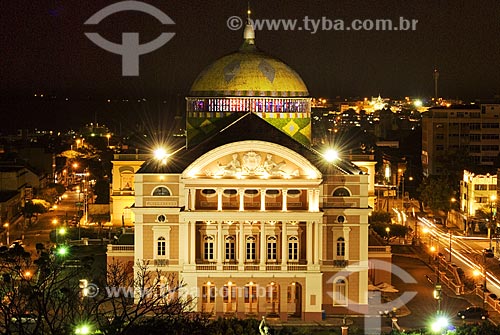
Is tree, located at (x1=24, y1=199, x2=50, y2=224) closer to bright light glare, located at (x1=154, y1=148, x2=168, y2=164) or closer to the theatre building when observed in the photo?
bright light glare, located at (x1=154, y1=148, x2=168, y2=164)

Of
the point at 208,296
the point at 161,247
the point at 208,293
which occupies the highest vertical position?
the point at 161,247

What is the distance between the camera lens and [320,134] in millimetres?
189875

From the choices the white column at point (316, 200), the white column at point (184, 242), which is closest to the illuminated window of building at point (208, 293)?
the white column at point (184, 242)

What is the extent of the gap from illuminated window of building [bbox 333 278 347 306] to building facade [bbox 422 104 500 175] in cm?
6499

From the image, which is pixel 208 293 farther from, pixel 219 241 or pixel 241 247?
pixel 241 247

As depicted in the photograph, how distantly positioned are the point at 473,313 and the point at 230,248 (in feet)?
40.1

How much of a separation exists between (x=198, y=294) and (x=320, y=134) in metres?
130

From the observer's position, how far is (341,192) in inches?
2457

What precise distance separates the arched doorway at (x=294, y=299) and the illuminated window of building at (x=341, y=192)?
5.00 metres

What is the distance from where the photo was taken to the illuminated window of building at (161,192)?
61844 mm

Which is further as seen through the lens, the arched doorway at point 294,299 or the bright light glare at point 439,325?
the arched doorway at point 294,299

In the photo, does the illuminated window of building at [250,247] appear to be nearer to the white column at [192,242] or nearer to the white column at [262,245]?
the white column at [262,245]

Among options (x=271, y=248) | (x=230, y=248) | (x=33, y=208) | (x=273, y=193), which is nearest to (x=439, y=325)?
(x=271, y=248)

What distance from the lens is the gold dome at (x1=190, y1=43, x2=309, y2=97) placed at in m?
70.6
